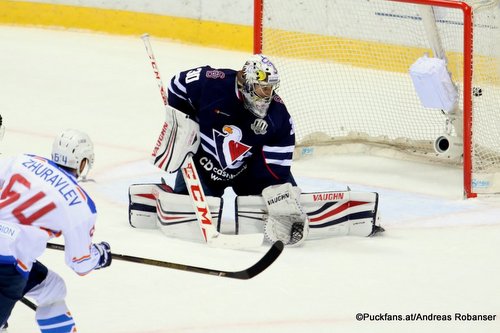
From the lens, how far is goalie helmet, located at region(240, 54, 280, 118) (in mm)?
5105

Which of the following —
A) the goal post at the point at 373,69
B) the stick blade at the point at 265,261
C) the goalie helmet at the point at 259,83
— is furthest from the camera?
the goal post at the point at 373,69

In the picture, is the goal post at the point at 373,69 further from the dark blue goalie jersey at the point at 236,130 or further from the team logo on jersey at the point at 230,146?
the team logo on jersey at the point at 230,146

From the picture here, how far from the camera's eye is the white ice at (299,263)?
4.40 meters

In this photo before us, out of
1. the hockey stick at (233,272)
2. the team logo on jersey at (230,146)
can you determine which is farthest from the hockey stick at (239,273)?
the team logo on jersey at (230,146)

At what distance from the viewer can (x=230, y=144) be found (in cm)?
537

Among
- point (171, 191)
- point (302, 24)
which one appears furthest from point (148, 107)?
point (171, 191)

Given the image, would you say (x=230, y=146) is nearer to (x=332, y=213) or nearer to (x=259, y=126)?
(x=259, y=126)

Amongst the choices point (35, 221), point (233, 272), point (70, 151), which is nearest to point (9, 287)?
point (35, 221)

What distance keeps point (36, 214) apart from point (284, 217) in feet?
6.26

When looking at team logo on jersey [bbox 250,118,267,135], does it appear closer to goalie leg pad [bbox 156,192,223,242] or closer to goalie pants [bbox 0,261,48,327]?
goalie leg pad [bbox 156,192,223,242]

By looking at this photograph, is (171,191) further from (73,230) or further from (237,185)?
(73,230)

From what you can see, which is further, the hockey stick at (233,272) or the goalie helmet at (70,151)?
the hockey stick at (233,272)

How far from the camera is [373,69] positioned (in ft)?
24.7

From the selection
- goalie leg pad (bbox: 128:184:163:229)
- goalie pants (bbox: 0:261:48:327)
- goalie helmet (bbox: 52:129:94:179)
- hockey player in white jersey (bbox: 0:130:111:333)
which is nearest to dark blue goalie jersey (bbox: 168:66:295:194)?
goalie leg pad (bbox: 128:184:163:229)
